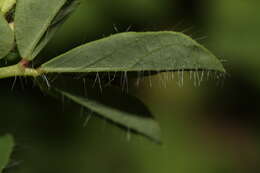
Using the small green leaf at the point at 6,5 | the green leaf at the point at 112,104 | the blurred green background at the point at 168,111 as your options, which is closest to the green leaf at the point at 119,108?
the green leaf at the point at 112,104

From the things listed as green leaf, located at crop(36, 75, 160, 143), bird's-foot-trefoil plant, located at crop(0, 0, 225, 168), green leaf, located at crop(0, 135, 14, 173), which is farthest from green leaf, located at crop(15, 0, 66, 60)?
green leaf, located at crop(0, 135, 14, 173)

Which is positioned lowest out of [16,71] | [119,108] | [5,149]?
[5,149]

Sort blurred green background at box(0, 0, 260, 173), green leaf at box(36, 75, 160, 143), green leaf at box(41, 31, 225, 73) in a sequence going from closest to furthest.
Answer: green leaf at box(41, 31, 225, 73) → green leaf at box(36, 75, 160, 143) → blurred green background at box(0, 0, 260, 173)

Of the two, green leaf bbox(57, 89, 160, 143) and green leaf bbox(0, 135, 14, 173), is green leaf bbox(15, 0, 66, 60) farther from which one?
green leaf bbox(0, 135, 14, 173)

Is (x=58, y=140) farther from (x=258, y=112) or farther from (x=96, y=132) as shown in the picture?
(x=258, y=112)

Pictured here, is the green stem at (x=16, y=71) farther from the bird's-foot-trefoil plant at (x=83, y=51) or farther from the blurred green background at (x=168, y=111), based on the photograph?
the blurred green background at (x=168, y=111)

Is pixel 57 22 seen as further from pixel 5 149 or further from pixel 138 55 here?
pixel 5 149

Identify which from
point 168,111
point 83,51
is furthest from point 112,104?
point 168,111
